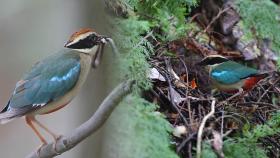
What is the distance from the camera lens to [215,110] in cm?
175

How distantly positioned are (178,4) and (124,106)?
1.92ft

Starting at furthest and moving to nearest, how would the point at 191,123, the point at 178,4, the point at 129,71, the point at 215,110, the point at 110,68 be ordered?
the point at 178,4 < the point at 215,110 < the point at 191,123 < the point at 129,71 < the point at 110,68

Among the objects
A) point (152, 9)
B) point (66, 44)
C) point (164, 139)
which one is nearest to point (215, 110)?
point (164, 139)

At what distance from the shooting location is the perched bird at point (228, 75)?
1.92m

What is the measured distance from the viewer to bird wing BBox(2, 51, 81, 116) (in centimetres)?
144

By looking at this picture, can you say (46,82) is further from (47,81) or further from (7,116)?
(7,116)

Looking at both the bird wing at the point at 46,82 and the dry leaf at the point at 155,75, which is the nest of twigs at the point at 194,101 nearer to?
the dry leaf at the point at 155,75

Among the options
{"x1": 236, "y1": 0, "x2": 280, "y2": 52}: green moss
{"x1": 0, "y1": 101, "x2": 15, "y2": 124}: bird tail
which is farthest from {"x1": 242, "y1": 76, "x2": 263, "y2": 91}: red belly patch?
{"x1": 0, "y1": 101, "x2": 15, "y2": 124}: bird tail

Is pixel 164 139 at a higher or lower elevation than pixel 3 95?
lower

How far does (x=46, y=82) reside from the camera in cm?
149

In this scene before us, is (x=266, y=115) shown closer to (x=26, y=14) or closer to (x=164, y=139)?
(x=164, y=139)

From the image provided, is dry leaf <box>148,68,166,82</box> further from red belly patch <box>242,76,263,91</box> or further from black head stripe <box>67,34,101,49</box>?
red belly patch <box>242,76,263,91</box>

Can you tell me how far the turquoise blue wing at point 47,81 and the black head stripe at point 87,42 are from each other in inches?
1.0

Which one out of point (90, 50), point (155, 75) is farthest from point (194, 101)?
point (90, 50)
